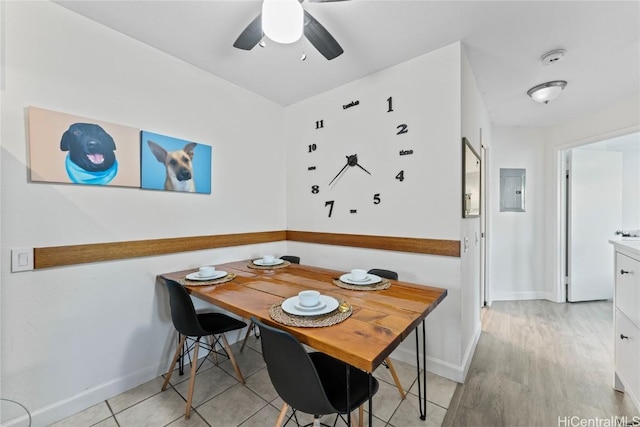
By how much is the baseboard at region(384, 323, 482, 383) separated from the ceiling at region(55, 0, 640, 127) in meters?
2.34

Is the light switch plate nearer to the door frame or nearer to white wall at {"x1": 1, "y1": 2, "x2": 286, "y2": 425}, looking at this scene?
white wall at {"x1": 1, "y1": 2, "x2": 286, "y2": 425}

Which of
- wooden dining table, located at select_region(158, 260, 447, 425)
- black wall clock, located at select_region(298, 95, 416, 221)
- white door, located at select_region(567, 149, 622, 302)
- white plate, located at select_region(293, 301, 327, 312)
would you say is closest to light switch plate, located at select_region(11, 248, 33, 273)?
wooden dining table, located at select_region(158, 260, 447, 425)

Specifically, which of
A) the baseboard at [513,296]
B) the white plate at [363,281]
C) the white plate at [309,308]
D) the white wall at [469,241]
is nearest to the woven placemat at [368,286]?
→ the white plate at [363,281]

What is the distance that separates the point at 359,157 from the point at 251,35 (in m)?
1.31

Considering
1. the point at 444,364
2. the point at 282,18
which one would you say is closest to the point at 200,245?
the point at 282,18

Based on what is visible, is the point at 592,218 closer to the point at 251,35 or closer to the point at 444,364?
the point at 444,364

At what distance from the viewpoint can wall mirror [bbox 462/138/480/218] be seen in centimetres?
195

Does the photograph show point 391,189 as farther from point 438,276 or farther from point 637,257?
point 637,257

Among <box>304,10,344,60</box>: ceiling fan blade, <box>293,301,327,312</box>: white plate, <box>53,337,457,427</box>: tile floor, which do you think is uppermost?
<box>304,10,344,60</box>: ceiling fan blade

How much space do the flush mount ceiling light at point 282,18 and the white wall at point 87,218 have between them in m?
1.25

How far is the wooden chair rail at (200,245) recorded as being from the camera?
1584mm

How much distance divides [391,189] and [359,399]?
157 centimetres

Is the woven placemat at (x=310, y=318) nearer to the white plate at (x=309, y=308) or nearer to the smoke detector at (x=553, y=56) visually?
the white plate at (x=309, y=308)

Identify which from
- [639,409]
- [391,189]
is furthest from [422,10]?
[639,409]
